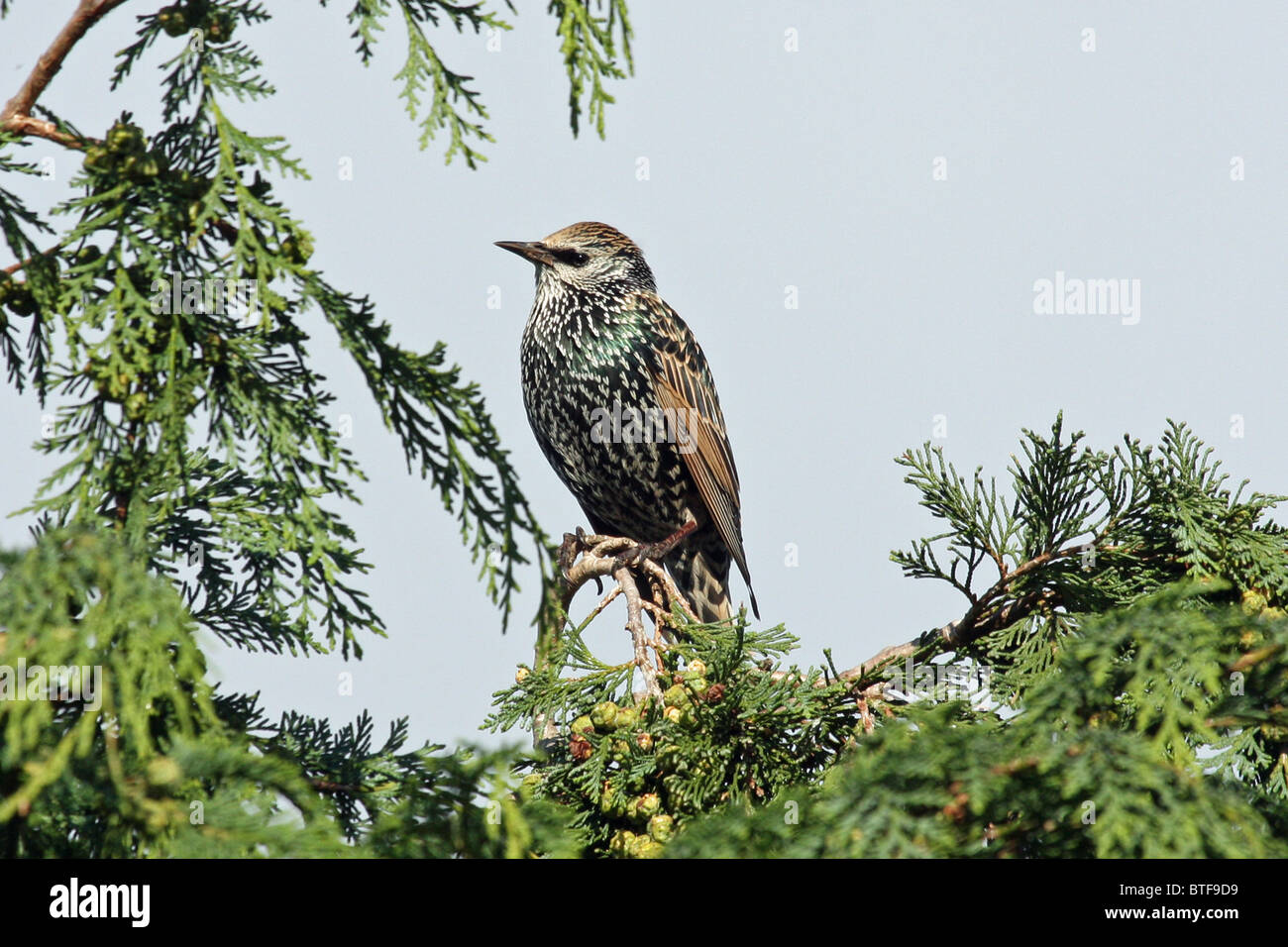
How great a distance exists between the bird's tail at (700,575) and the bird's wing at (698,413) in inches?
8.8

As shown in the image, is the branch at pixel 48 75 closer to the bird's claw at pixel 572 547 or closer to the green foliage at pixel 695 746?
the green foliage at pixel 695 746

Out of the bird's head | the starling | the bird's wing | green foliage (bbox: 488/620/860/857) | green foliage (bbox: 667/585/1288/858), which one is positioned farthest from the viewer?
the bird's head

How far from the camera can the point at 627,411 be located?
5.15 m

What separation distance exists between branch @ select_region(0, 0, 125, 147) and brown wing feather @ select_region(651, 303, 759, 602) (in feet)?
11.2

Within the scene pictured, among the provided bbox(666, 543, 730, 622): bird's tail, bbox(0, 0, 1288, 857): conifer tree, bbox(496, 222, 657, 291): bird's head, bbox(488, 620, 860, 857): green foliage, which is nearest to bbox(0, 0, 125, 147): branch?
bbox(0, 0, 1288, 857): conifer tree

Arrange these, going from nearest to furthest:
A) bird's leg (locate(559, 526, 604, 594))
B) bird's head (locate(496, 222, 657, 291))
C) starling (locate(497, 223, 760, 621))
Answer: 1. bird's leg (locate(559, 526, 604, 594))
2. starling (locate(497, 223, 760, 621))
3. bird's head (locate(496, 222, 657, 291))

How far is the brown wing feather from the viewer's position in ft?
17.5

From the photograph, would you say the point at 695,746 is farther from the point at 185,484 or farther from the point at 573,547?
the point at 573,547

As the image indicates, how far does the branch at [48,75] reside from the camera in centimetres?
201

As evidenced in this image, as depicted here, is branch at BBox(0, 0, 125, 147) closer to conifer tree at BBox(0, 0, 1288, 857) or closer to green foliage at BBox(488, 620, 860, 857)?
conifer tree at BBox(0, 0, 1288, 857)

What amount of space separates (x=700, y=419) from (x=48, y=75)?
12.2ft
